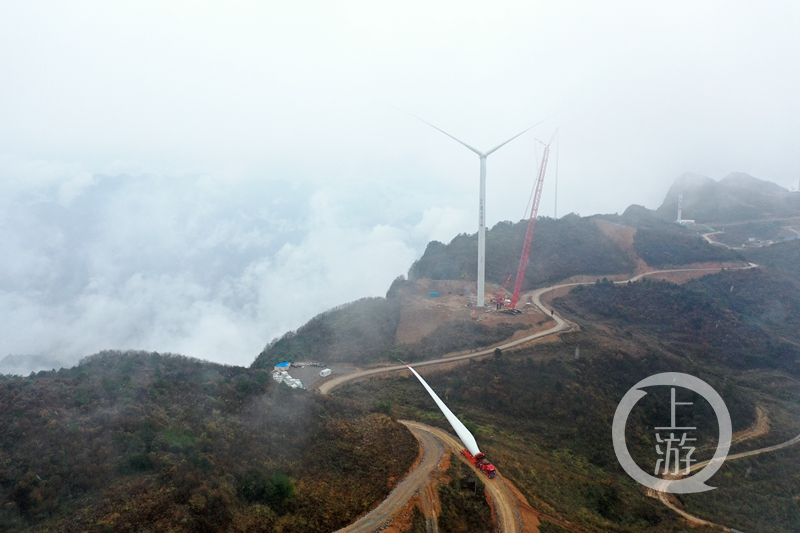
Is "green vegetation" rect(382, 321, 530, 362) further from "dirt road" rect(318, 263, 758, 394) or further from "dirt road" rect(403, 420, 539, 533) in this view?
"dirt road" rect(403, 420, 539, 533)

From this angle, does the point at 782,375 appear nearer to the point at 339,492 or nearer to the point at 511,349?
the point at 511,349

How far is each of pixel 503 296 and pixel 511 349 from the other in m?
24.4

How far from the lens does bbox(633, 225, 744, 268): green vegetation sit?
359ft

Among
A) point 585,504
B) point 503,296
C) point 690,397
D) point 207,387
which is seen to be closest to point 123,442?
point 207,387

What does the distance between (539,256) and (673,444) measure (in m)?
63.3

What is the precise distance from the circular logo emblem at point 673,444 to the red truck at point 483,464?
1613cm

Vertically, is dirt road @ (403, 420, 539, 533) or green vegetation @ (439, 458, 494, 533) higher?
green vegetation @ (439, 458, 494, 533)

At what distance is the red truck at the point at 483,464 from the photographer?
31.2m

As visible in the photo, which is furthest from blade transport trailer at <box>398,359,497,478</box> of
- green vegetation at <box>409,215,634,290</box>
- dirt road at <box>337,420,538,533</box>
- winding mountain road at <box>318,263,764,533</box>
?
green vegetation at <box>409,215,634,290</box>

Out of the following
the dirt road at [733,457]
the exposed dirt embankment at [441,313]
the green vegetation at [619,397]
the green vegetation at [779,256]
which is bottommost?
the dirt road at [733,457]

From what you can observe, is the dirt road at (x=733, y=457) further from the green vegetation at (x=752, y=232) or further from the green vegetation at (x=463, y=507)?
the green vegetation at (x=752, y=232)

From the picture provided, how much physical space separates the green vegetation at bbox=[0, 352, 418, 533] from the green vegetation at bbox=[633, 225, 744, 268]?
99.0m

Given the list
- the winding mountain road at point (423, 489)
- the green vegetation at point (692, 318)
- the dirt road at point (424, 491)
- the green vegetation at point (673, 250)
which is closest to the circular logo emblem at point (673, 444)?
the winding mountain road at point (423, 489)

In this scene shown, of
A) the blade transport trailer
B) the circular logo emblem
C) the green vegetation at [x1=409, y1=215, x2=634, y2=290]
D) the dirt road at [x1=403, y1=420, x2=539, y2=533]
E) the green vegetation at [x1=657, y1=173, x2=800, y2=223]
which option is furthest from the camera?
the green vegetation at [x1=657, y1=173, x2=800, y2=223]
